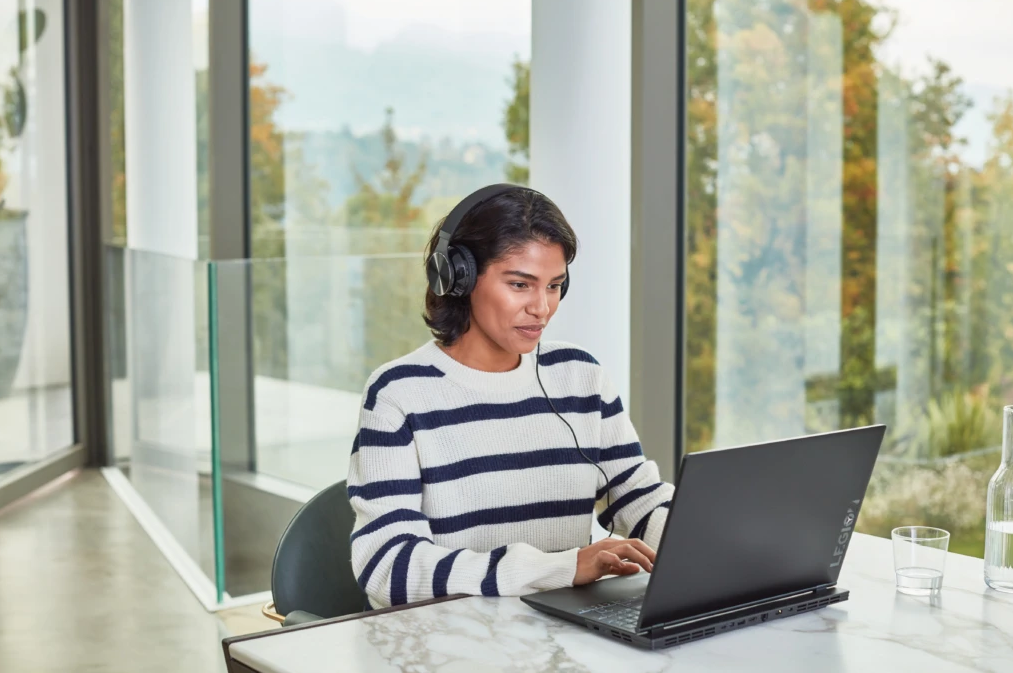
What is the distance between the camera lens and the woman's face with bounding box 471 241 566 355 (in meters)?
1.77

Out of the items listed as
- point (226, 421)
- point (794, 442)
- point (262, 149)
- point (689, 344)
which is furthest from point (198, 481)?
point (794, 442)

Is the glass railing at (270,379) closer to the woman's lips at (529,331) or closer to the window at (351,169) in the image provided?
the window at (351,169)

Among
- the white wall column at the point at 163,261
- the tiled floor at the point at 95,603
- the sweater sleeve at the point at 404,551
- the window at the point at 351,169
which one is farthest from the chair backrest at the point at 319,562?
the white wall column at the point at 163,261

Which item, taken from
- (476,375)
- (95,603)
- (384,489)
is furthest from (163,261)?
(384,489)

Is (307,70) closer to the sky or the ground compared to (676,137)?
closer to the sky

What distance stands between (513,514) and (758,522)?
565mm

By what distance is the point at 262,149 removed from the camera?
14.6ft

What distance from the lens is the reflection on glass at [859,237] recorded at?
2389 millimetres

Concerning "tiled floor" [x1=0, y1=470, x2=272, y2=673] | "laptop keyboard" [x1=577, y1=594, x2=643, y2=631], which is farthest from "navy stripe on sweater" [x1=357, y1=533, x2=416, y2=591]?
"tiled floor" [x1=0, y1=470, x2=272, y2=673]

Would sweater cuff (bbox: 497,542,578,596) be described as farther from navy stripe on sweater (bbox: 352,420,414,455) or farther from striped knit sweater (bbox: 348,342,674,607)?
navy stripe on sweater (bbox: 352,420,414,455)

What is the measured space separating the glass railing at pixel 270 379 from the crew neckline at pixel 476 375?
6.57ft

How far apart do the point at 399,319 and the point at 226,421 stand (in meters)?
0.68

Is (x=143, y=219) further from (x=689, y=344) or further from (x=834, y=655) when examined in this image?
(x=834, y=655)

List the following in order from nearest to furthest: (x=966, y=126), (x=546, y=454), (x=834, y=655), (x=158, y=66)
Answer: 1. (x=834, y=655)
2. (x=546, y=454)
3. (x=966, y=126)
4. (x=158, y=66)
